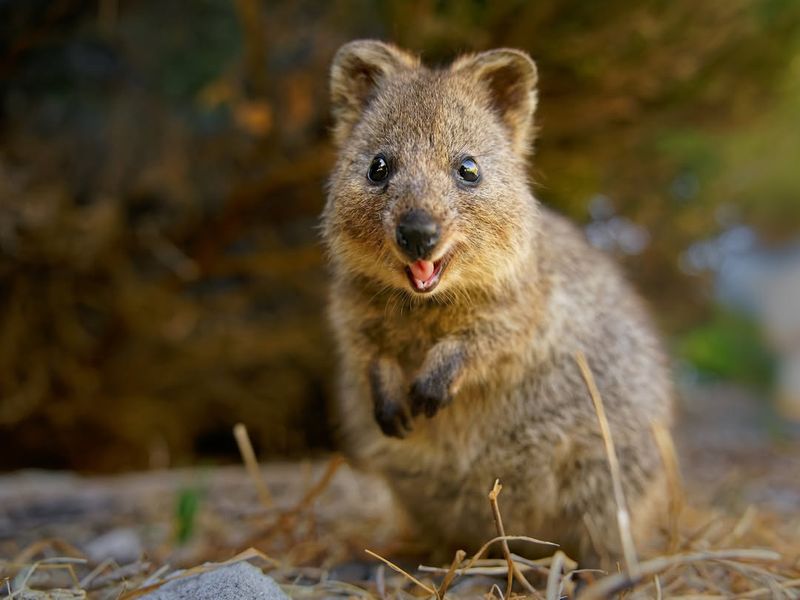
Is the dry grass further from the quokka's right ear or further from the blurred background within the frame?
the blurred background

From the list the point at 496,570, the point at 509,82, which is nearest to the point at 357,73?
the point at 509,82

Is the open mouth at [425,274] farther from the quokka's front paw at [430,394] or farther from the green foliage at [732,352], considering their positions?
the green foliage at [732,352]

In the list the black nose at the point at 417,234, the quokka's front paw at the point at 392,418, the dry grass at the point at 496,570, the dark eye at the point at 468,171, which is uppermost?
the dark eye at the point at 468,171

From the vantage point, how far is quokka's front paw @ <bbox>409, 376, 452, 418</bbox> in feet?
9.84

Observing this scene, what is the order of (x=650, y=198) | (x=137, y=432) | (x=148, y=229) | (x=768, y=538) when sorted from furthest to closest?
1. (x=650, y=198)
2. (x=137, y=432)
3. (x=148, y=229)
4. (x=768, y=538)

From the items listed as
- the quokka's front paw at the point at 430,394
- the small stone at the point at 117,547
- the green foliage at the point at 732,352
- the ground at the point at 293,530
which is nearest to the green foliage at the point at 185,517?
the ground at the point at 293,530

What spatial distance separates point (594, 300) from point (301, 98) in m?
2.85

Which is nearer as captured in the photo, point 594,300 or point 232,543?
point 594,300

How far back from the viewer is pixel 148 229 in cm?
574

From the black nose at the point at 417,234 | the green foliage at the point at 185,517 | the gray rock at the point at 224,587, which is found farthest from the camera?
the green foliage at the point at 185,517

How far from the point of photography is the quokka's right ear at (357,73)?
3.38 metres

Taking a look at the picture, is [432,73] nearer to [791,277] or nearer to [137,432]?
[137,432]

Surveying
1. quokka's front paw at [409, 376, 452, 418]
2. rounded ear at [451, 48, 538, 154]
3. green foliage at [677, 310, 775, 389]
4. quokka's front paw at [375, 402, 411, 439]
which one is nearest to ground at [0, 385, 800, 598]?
quokka's front paw at [375, 402, 411, 439]

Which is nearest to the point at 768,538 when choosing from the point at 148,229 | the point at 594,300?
the point at 594,300
